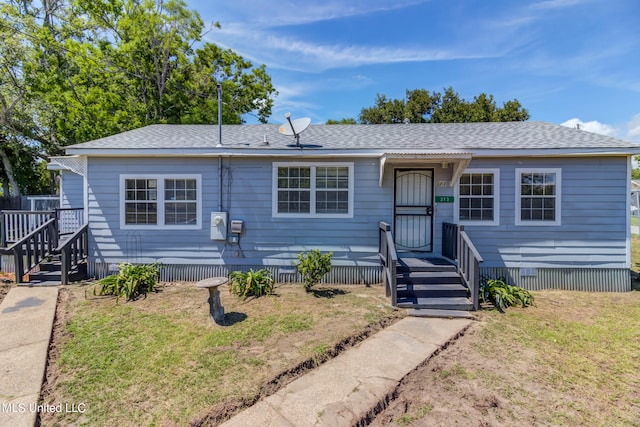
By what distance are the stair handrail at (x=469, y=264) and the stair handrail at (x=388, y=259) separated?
1233 millimetres

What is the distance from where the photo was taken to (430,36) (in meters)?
11.1

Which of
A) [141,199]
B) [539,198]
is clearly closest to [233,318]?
[141,199]

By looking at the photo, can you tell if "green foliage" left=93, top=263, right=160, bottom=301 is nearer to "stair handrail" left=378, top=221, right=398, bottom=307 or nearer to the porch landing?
"stair handrail" left=378, top=221, right=398, bottom=307

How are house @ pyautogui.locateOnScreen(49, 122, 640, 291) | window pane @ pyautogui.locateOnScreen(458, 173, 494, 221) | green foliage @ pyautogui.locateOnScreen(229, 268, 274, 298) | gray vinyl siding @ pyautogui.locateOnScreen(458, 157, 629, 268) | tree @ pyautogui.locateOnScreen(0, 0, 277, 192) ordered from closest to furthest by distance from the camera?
green foliage @ pyautogui.locateOnScreen(229, 268, 274, 298)
gray vinyl siding @ pyautogui.locateOnScreen(458, 157, 629, 268)
house @ pyautogui.locateOnScreen(49, 122, 640, 291)
window pane @ pyautogui.locateOnScreen(458, 173, 494, 221)
tree @ pyautogui.locateOnScreen(0, 0, 277, 192)

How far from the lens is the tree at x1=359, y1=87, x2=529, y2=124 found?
939 inches

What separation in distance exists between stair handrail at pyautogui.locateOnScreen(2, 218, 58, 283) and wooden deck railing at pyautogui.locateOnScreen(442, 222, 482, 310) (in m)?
9.03

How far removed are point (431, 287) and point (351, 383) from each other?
3.02 m

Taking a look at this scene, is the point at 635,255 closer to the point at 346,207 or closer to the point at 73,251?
the point at 346,207

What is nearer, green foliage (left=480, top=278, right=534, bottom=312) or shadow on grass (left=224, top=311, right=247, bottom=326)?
shadow on grass (left=224, top=311, right=247, bottom=326)

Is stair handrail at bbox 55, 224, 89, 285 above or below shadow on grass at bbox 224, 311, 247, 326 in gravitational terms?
above

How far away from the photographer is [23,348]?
12.0 feet

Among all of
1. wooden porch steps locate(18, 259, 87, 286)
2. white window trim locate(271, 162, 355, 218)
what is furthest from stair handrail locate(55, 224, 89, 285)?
white window trim locate(271, 162, 355, 218)

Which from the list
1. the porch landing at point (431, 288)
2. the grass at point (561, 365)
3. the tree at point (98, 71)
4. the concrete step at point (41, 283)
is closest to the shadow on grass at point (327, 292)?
the porch landing at point (431, 288)

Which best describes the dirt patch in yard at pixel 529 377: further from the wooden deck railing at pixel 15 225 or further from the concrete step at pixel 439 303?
the wooden deck railing at pixel 15 225
